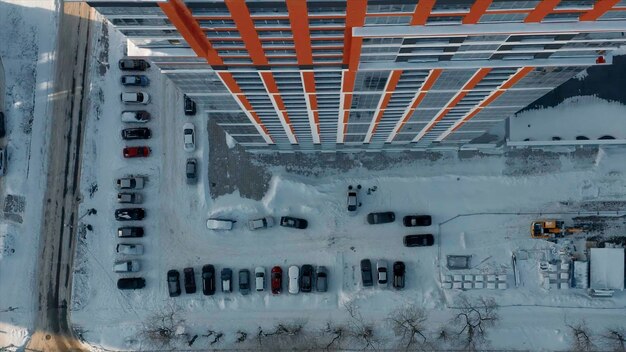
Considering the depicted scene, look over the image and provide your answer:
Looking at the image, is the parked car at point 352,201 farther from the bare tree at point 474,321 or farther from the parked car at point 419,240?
the bare tree at point 474,321

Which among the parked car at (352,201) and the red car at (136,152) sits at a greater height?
the red car at (136,152)

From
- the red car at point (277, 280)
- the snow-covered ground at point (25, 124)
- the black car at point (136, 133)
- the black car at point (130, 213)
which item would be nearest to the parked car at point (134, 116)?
the black car at point (136, 133)

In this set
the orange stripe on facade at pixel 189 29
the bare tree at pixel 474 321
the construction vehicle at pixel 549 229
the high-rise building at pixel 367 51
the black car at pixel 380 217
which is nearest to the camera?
the orange stripe on facade at pixel 189 29

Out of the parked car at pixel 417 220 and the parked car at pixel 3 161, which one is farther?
the parked car at pixel 3 161

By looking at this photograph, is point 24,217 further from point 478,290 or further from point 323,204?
point 478,290

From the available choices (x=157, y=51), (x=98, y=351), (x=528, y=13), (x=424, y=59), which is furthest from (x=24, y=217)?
(x=528, y=13)

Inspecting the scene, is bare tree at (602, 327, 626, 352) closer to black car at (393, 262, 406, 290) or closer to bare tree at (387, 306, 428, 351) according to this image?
bare tree at (387, 306, 428, 351)
